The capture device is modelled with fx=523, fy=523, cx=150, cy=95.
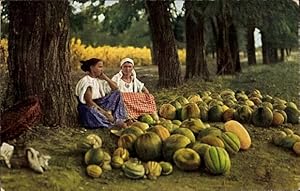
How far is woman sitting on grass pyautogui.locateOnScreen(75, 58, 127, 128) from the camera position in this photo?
178 inches

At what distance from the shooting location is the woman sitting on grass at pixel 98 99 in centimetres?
452

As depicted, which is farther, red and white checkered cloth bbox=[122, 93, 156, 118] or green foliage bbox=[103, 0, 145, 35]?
green foliage bbox=[103, 0, 145, 35]

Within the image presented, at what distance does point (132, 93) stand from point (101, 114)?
51 cm

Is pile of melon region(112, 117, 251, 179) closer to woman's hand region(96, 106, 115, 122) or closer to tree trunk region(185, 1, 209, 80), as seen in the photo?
woman's hand region(96, 106, 115, 122)

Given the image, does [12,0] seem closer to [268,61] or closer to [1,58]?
[1,58]

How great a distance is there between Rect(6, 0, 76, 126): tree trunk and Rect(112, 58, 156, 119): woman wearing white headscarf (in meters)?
0.71

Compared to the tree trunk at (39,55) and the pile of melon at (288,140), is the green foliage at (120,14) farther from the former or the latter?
the pile of melon at (288,140)

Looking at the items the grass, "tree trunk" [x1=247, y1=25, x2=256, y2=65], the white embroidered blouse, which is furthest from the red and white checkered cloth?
"tree trunk" [x1=247, y1=25, x2=256, y2=65]

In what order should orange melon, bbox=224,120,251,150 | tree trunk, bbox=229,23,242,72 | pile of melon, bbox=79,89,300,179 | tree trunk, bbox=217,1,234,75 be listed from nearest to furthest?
pile of melon, bbox=79,89,300,179
orange melon, bbox=224,120,251,150
tree trunk, bbox=217,1,234,75
tree trunk, bbox=229,23,242,72

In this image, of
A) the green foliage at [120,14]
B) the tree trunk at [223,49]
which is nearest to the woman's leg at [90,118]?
the green foliage at [120,14]

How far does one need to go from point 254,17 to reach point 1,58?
591 centimetres

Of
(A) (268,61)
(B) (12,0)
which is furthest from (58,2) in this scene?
(A) (268,61)

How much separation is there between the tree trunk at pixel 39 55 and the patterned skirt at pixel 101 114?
0.65 feet

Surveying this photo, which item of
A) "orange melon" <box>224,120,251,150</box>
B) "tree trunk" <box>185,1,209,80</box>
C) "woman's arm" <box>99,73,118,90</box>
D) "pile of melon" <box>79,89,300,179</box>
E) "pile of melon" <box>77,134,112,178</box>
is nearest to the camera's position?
"pile of melon" <box>77,134,112,178</box>
